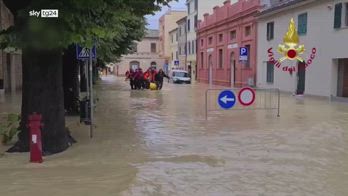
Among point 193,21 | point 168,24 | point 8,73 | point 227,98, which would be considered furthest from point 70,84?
point 168,24

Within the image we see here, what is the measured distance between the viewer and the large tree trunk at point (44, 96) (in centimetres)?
1007

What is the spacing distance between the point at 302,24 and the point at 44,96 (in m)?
22.8

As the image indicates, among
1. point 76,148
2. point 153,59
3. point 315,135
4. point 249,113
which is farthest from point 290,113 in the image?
point 153,59

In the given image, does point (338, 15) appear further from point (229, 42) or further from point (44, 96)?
point (229, 42)

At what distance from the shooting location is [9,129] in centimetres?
1297

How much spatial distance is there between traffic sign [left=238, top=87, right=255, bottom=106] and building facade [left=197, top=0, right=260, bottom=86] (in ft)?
55.8

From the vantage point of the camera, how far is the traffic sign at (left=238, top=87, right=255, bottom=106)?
51.9 feet

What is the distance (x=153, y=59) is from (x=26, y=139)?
Answer: 91.0 metres

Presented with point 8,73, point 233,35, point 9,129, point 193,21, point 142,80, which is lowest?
point 9,129

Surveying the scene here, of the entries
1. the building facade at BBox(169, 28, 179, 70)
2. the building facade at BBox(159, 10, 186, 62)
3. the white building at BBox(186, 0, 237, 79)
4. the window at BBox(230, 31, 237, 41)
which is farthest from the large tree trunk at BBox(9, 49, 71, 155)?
the building facade at BBox(159, 10, 186, 62)

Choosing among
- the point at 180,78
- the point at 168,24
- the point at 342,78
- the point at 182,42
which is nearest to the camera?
the point at 342,78

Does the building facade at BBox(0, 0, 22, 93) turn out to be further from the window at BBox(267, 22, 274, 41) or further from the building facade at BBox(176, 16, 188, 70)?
the building facade at BBox(176, 16, 188, 70)

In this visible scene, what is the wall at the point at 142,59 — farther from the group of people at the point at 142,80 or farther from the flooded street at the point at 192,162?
the flooded street at the point at 192,162

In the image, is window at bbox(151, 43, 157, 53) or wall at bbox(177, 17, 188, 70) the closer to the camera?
wall at bbox(177, 17, 188, 70)
